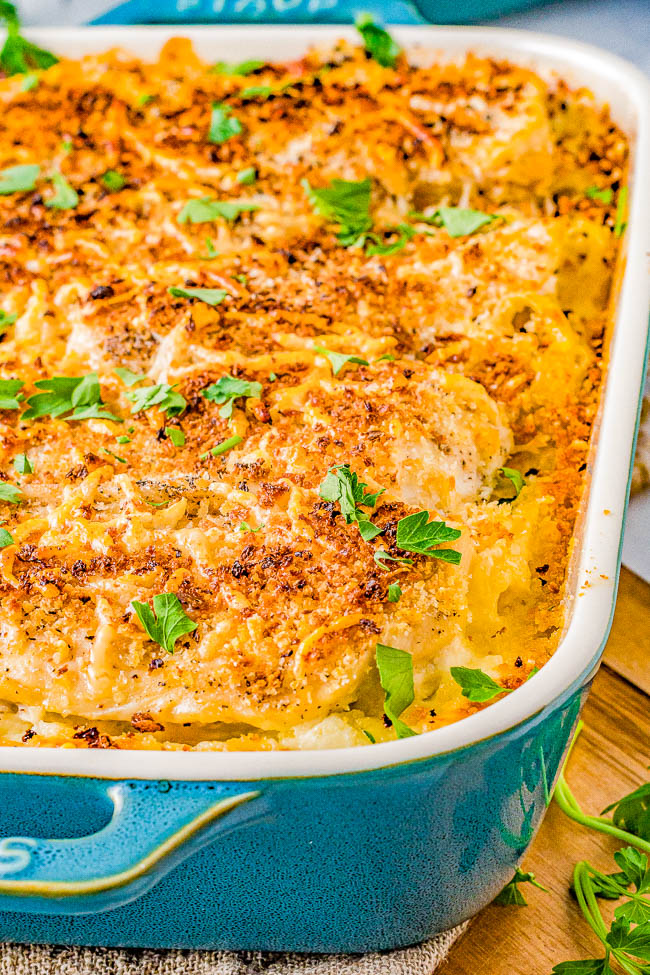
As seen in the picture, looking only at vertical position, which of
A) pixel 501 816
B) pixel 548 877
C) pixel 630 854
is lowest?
pixel 548 877

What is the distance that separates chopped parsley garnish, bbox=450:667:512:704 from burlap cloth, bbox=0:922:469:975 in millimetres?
386

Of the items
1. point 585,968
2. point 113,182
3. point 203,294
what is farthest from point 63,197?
point 585,968

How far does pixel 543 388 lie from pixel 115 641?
31.0 inches

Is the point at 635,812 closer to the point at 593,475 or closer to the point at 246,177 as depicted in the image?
the point at 593,475

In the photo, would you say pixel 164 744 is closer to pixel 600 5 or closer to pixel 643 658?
pixel 643 658

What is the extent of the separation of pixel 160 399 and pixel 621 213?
963mm

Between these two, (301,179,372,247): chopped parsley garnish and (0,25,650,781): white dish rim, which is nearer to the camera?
(0,25,650,781): white dish rim

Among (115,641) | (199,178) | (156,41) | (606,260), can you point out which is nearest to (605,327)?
(606,260)

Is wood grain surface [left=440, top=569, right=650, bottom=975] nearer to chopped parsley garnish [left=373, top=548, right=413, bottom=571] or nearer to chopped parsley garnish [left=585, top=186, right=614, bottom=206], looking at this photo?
chopped parsley garnish [left=373, top=548, right=413, bottom=571]

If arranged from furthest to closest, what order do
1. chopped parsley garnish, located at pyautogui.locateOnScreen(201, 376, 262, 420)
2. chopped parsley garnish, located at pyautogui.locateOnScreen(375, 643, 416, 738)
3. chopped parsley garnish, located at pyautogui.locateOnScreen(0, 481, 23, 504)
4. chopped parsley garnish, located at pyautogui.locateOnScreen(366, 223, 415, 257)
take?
chopped parsley garnish, located at pyautogui.locateOnScreen(366, 223, 415, 257) < chopped parsley garnish, located at pyautogui.locateOnScreen(201, 376, 262, 420) < chopped parsley garnish, located at pyautogui.locateOnScreen(0, 481, 23, 504) < chopped parsley garnish, located at pyautogui.locateOnScreen(375, 643, 416, 738)

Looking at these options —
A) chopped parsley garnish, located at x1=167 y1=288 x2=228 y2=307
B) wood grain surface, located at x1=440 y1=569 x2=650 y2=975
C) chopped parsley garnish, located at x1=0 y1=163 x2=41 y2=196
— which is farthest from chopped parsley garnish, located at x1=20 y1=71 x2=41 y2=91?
wood grain surface, located at x1=440 y1=569 x2=650 y2=975

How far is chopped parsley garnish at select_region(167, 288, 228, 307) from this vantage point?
6.07 feet

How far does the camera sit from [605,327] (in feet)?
6.39

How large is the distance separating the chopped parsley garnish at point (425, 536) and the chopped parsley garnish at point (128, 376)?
1.77 ft
